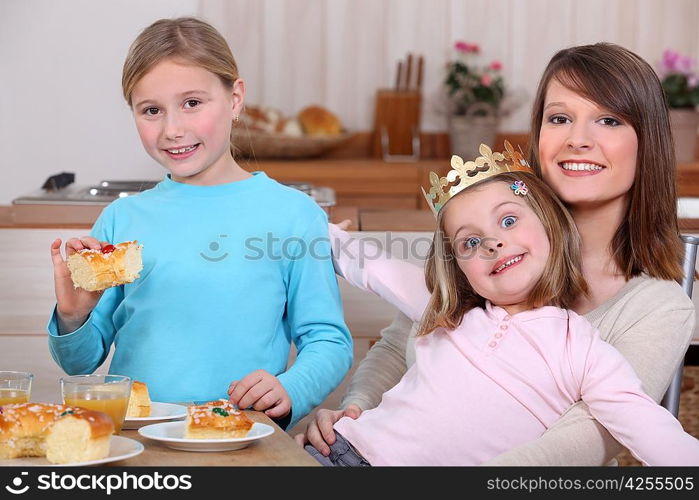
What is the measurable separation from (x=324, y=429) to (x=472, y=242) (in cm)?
36

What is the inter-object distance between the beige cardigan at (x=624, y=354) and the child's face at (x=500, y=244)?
134 mm

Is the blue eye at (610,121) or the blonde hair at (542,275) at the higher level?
the blue eye at (610,121)

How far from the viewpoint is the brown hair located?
155cm

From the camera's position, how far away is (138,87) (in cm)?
163

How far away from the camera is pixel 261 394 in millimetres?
1432

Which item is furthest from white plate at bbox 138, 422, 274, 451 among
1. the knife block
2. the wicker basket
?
the knife block

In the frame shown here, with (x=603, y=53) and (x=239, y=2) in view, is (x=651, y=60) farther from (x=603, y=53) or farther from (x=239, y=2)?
(x=603, y=53)

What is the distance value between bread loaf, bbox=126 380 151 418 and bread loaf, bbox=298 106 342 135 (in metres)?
2.57

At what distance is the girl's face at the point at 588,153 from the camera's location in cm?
154

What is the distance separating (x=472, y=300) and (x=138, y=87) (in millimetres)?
644

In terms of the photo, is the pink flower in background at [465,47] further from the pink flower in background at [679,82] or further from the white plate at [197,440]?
the white plate at [197,440]

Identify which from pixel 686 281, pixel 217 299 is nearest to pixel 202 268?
pixel 217 299

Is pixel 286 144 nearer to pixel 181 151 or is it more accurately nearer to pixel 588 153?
pixel 181 151

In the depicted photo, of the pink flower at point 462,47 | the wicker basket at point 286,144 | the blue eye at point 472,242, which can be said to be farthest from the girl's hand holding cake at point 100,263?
the pink flower at point 462,47
